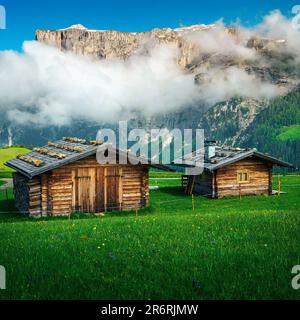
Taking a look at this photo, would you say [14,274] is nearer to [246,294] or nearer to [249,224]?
[246,294]

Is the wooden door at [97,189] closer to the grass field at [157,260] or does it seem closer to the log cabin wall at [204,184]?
the log cabin wall at [204,184]

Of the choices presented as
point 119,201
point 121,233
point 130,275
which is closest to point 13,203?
point 119,201

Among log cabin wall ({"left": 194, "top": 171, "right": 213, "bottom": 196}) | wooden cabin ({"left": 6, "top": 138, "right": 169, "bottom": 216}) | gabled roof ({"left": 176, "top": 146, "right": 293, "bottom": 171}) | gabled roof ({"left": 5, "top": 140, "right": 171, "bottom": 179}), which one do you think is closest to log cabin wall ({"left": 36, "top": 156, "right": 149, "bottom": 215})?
wooden cabin ({"left": 6, "top": 138, "right": 169, "bottom": 216})

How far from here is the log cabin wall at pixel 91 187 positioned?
92.7 feet

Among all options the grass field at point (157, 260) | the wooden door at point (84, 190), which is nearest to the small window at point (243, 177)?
the wooden door at point (84, 190)

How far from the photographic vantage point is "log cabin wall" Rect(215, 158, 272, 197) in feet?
130

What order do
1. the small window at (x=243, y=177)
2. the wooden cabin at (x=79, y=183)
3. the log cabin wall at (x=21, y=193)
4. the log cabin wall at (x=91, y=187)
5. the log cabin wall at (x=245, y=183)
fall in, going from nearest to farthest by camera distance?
the wooden cabin at (x=79, y=183), the log cabin wall at (x=91, y=187), the log cabin wall at (x=21, y=193), the log cabin wall at (x=245, y=183), the small window at (x=243, y=177)

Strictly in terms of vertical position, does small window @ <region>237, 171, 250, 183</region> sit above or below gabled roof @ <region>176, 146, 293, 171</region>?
below

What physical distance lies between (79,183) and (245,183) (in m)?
18.9

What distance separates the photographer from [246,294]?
760 cm

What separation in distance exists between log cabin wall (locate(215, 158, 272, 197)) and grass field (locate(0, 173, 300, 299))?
24.5 metres

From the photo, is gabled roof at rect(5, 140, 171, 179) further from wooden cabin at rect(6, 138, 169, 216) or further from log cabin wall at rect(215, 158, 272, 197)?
log cabin wall at rect(215, 158, 272, 197)

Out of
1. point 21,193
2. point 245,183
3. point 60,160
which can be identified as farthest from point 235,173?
point 21,193
